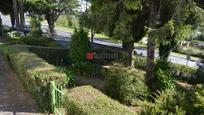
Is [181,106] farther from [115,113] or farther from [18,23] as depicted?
[18,23]

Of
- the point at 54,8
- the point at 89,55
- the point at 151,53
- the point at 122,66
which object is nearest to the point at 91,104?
the point at 122,66

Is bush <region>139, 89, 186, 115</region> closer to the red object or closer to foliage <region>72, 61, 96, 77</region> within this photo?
foliage <region>72, 61, 96, 77</region>

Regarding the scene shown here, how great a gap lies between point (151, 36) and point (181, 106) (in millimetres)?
7232

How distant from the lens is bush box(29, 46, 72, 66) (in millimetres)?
16098

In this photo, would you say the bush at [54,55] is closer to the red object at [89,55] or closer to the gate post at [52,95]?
the red object at [89,55]

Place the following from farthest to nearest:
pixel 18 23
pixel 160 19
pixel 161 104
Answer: pixel 18 23, pixel 160 19, pixel 161 104

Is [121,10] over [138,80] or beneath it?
over

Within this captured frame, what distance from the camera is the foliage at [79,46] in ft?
51.0

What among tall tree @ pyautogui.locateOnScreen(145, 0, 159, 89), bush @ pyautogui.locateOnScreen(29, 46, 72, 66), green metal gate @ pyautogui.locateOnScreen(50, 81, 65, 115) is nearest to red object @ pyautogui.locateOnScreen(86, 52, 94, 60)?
bush @ pyautogui.locateOnScreen(29, 46, 72, 66)

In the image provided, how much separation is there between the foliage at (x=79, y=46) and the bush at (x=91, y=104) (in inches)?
339

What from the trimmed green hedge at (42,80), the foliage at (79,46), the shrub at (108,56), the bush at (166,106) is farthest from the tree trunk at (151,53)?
the bush at (166,106)

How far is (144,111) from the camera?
5145 mm

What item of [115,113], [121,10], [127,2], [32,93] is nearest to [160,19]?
[121,10]

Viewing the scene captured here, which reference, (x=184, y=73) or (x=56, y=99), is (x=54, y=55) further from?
(x=56, y=99)
